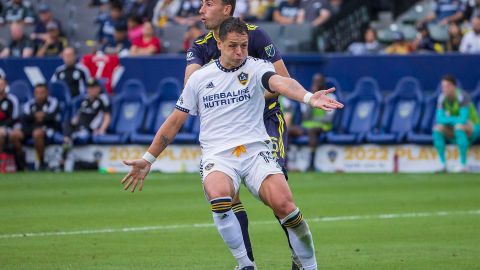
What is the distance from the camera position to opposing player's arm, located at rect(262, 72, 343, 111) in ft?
25.9

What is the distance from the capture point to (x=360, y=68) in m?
23.0

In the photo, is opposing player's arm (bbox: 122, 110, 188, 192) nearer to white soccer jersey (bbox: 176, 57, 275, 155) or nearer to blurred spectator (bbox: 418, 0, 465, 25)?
white soccer jersey (bbox: 176, 57, 275, 155)

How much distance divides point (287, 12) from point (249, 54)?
54.0 feet

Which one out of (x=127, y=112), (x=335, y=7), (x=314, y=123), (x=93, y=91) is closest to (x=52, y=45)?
(x=127, y=112)

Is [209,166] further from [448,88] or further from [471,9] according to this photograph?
[471,9]

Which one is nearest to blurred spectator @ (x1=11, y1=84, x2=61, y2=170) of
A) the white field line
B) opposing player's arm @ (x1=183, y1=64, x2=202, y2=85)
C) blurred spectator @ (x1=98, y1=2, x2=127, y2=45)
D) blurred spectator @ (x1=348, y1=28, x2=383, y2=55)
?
blurred spectator @ (x1=98, y1=2, x2=127, y2=45)

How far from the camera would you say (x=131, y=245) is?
38.0ft

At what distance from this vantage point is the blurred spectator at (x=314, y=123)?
21.7 m

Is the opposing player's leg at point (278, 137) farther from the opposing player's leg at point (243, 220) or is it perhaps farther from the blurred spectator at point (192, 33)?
the blurred spectator at point (192, 33)

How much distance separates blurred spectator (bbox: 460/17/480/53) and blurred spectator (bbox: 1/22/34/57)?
1021cm

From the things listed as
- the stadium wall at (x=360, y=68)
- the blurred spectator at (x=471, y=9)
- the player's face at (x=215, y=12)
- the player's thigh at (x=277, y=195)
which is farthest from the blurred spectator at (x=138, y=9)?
the player's thigh at (x=277, y=195)

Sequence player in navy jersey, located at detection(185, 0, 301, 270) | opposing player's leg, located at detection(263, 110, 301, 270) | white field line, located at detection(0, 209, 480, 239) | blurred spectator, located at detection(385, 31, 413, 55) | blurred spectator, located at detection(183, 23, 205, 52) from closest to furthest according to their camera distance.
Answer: opposing player's leg, located at detection(263, 110, 301, 270), player in navy jersey, located at detection(185, 0, 301, 270), white field line, located at detection(0, 209, 480, 239), blurred spectator, located at detection(385, 31, 413, 55), blurred spectator, located at detection(183, 23, 205, 52)

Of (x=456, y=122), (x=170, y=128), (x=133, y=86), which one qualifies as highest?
(x=170, y=128)

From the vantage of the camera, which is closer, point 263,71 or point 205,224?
point 263,71
